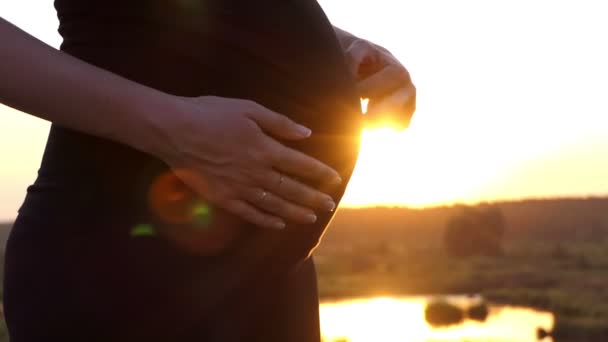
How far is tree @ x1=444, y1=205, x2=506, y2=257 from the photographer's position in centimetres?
2050

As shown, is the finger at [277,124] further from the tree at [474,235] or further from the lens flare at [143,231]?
A: the tree at [474,235]

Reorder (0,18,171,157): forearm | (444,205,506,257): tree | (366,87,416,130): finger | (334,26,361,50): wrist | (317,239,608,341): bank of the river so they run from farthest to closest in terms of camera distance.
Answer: (444,205,506,257): tree → (317,239,608,341): bank of the river → (334,26,361,50): wrist → (366,87,416,130): finger → (0,18,171,157): forearm

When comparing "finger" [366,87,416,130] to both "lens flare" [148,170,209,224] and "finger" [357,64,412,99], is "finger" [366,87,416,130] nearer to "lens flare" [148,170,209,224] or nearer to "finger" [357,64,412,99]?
"finger" [357,64,412,99]

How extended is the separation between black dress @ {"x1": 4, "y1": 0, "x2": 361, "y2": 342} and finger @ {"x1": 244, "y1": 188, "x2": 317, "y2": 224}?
28 mm

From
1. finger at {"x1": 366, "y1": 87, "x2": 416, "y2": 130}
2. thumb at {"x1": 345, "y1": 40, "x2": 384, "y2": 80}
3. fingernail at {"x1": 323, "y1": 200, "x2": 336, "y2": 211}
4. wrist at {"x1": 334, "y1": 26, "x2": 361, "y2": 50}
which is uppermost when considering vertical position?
wrist at {"x1": 334, "y1": 26, "x2": 361, "y2": 50}

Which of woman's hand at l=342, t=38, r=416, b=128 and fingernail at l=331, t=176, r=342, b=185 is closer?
fingernail at l=331, t=176, r=342, b=185

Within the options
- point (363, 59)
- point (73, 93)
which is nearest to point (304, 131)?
point (73, 93)

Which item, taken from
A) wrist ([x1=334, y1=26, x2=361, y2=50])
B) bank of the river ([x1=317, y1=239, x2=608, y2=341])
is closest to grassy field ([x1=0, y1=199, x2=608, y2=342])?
bank of the river ([x1=317, y1=239, x2=608, y2=341])

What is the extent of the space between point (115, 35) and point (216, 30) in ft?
0.36

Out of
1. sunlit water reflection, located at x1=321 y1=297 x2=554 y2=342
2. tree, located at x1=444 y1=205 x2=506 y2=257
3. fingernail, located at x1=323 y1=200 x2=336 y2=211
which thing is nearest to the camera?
fingernail, located at x1=323 y1=200 x2=336 y2=211

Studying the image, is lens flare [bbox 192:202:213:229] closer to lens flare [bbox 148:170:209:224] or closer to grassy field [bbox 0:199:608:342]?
lens flare [bbox 148:170:209:224]

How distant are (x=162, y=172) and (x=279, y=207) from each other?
13 cm

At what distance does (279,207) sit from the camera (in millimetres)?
819

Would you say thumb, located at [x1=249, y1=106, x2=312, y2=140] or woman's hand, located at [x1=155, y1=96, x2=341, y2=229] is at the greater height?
thumb, located at [x1=249, y1=106, x2=312, y2=140]
